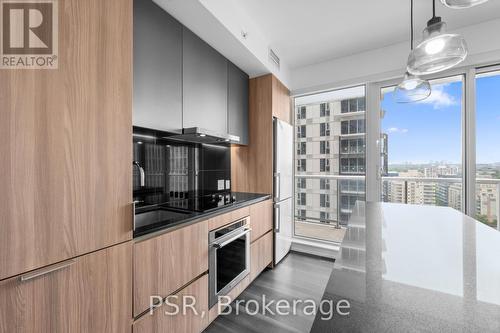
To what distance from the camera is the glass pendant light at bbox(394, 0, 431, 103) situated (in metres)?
1.52

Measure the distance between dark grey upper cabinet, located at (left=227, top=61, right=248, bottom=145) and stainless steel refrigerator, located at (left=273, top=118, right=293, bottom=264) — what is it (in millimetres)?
390

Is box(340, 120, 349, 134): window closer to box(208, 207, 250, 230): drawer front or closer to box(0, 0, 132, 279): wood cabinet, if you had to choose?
box(208, 207, 250, 230): drawer front

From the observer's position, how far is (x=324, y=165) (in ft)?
11.0

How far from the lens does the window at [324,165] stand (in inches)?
131

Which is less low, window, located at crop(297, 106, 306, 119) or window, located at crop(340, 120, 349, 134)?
window, located at crop(297, 106, 306, 119)

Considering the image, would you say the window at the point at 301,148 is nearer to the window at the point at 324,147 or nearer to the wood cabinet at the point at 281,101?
the window at the point at 324,147

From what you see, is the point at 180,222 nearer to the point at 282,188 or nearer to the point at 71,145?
the point at 71,145

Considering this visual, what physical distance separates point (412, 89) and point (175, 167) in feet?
6.78

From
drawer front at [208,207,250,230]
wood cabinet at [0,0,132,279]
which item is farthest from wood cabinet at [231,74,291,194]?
wood cabinet at [0,0,132,279]

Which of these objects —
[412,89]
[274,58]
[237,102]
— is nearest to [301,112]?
[274,58]

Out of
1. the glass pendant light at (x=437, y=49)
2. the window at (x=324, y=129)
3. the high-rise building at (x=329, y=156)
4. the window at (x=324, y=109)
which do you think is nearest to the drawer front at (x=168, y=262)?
the glass pendant light at (x=437, y=49)

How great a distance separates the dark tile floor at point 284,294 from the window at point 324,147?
160cm

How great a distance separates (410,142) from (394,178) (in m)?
0.48

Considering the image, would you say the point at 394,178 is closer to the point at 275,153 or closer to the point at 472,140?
the point at 472,140
